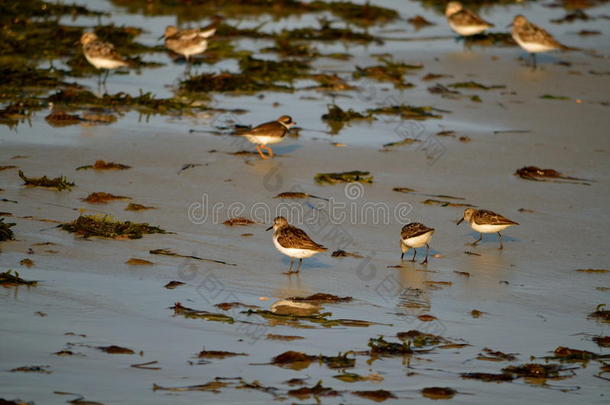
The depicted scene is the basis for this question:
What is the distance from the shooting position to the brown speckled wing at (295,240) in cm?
833

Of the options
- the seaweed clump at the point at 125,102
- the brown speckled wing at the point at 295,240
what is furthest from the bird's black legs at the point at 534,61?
the brown speckled wing at the point at 295,240

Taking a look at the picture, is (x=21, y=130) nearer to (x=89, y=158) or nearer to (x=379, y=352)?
(x=89, y=158)

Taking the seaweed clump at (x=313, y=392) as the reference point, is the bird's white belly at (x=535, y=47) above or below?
above

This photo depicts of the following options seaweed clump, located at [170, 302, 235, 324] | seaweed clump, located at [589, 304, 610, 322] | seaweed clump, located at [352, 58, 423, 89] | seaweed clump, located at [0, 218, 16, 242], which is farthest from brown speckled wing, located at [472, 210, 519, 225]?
seaweed clump, located at [352, 58, 423, 89]

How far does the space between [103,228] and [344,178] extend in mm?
3499

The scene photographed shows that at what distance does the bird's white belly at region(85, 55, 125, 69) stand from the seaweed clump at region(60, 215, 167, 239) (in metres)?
8.14

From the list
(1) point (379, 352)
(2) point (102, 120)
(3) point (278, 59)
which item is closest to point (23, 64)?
(2) point (102, 120)

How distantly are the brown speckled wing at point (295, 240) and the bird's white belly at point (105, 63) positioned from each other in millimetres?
9208

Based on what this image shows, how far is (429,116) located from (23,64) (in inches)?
300

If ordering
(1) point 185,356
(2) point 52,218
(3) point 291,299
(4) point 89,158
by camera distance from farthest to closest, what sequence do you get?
(4) point 89,158 → (2) point 52,218 → (3) point 291,299 → (1) point 185,356

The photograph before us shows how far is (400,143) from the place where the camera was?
13078mm

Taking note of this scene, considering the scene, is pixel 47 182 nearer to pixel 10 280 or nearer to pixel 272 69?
pixel 10 280

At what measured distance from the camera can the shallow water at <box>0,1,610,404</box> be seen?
6125 mm

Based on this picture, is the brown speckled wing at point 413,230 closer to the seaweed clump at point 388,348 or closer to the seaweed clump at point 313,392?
the seaweed clump at point 388,348
